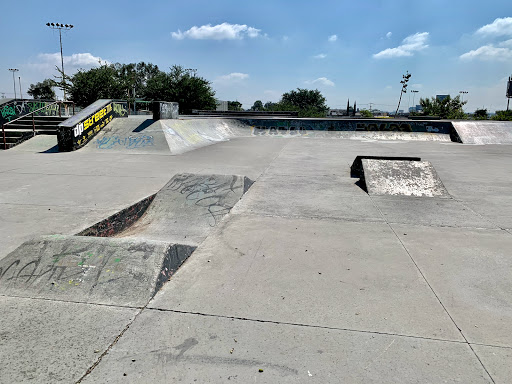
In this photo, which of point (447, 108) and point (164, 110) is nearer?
point (164, 110)

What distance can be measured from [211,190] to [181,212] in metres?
0.88

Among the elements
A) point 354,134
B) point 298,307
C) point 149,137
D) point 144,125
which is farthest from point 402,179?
point 354,134

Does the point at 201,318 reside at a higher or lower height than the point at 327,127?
lower

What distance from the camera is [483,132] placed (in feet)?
58.9

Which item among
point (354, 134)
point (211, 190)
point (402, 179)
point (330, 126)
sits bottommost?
point (211, 190)

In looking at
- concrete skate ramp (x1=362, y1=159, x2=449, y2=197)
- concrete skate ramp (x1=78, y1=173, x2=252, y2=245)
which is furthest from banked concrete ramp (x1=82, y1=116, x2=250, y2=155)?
concrete skate ramp (x1=362, y1=159, x2=449, y2=197)

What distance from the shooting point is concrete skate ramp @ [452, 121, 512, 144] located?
56.6 feet

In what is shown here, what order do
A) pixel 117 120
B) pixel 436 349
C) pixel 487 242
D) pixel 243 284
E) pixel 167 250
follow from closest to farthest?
A: pixel 436 349 → pixel 243 284 → pixel 167 250 → pixel 487 242 → pixel 117 120

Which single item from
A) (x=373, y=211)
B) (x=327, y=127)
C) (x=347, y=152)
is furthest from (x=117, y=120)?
(x=373, y=211)

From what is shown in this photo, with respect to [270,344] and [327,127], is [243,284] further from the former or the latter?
[327,127]

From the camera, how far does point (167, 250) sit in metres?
3.29

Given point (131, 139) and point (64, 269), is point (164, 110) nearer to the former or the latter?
point (131, 139)

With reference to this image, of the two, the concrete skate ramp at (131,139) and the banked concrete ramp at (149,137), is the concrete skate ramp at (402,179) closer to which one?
the banked concrete ramp at (149,137)

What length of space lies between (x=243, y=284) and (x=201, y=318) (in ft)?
2.01
